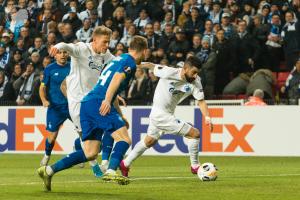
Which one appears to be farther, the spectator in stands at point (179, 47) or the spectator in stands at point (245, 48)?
the spectator in stands at point (179, 47)

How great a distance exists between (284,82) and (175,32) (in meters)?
3.30

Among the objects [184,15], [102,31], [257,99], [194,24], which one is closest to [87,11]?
[184,15]

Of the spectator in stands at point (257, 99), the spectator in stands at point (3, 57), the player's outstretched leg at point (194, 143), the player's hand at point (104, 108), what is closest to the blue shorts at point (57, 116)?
the player's outstretched leg at point (194, 143)

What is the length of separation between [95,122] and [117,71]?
729 millimetres

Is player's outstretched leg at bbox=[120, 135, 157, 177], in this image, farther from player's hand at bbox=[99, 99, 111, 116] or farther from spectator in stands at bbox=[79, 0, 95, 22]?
spectator in stands at bbox=[79, 0, 95, 22]

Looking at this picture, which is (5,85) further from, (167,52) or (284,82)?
(284,82)

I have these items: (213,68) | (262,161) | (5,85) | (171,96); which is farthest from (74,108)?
(5,85)

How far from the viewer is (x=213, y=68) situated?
2533cm

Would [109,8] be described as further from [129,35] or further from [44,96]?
[44,96]

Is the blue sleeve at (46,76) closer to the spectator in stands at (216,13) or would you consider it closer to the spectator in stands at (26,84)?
the spectator in stands at (26,84)

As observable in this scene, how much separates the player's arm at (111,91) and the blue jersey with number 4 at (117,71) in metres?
0.08

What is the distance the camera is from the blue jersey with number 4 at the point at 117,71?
1228 centimetres

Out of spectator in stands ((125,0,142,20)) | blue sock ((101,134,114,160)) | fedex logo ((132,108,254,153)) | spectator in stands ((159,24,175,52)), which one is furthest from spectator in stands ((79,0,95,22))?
blue sock ((101,134,114,160))

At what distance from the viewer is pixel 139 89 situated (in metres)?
25.3
